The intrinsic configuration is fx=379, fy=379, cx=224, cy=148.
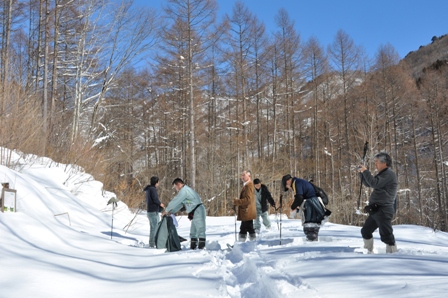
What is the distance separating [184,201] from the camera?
7984 mm

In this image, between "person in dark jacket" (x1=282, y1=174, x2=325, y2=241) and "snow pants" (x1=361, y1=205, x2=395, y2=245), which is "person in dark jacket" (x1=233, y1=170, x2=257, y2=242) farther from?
"snow pants" (x1=361, y1=205, x2=395, y2=245)

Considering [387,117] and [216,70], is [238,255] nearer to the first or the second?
[216,70]

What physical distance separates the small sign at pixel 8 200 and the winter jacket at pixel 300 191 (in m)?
5.17

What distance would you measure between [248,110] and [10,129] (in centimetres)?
1640

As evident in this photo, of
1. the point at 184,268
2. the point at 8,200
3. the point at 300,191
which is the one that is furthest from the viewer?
the point at 300,191

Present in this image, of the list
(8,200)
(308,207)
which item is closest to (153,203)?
(8,200)

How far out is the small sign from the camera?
6414 mm

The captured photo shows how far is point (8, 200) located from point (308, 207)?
18.3ft

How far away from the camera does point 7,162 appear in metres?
10.2

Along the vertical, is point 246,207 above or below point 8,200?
below

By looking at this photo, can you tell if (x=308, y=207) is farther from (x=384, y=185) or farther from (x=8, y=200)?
(x=8, y=200)

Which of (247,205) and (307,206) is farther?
(247,205)

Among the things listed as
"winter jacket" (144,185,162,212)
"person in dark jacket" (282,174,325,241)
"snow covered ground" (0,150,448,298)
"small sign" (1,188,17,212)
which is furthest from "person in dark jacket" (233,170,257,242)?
"small sign" (1,188,17,212)

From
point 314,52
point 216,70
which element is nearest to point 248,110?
point 216,70
